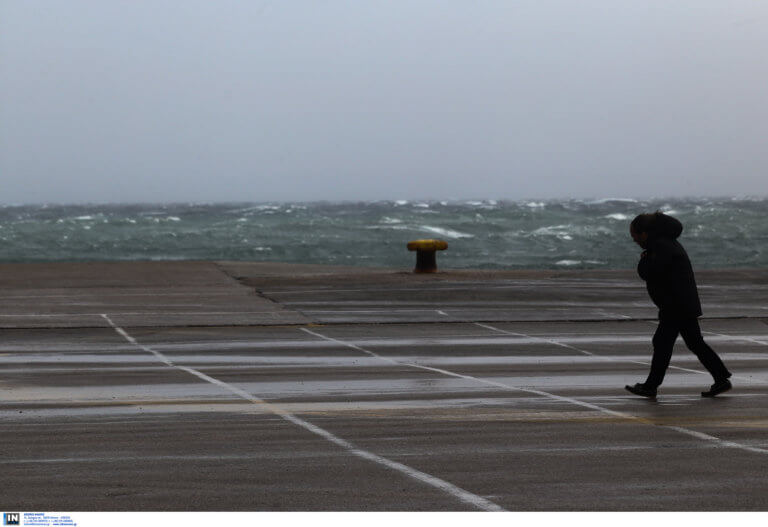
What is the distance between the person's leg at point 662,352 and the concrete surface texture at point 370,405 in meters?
0.23

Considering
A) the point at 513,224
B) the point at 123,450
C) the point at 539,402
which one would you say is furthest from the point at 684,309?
the point at 513,224

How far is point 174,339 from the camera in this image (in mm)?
16141

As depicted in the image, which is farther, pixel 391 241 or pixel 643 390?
pixel 391 241

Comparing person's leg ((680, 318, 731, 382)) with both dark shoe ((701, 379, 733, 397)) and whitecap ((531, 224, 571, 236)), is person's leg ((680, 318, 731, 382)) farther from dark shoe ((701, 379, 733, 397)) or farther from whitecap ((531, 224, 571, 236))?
whitecap ((531, 224, 571, 236))

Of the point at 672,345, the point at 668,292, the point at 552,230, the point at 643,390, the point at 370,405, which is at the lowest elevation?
the point at 552,230

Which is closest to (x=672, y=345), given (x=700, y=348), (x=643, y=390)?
(x=700, y=348)

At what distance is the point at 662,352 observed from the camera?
11.2 metres

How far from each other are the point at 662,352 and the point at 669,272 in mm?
676

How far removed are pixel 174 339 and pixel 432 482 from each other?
8848 millimetres

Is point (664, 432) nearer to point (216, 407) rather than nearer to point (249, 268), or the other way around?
point (216, 407)

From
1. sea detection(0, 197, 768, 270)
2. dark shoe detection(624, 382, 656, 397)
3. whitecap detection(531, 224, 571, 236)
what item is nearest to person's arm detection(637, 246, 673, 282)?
dark shoe detection(624, 382, 656, 397)

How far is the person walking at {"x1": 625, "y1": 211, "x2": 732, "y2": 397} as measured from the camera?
36.4 ft

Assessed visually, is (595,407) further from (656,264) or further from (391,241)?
(391,241)
